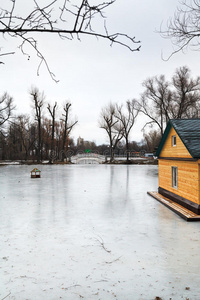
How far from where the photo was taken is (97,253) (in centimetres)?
601

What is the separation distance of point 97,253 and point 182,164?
636 centimetres

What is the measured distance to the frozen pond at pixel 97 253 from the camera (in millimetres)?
4487

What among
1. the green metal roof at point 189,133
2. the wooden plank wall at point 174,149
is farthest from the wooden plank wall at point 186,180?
the green metal roof at point 189,133

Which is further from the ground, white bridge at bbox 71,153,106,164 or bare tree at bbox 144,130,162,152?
bare tree at bbox 144,130,162,152

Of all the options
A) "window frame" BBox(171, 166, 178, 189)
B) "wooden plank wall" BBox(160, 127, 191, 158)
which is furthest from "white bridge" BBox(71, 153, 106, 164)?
"window frame" BBox(171, 166, 178, 189)

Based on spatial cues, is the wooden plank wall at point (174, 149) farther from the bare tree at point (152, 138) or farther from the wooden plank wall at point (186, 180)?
the bare tree at point (152, 138)

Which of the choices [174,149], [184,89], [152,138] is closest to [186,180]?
[174,149]

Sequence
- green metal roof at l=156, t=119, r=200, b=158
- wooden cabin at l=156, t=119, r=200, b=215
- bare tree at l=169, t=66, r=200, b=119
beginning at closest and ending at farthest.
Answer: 1. wooden cabin at l=156, t=119, r=200, b=215
2. green metal roof at l=156, t=119, r=200, b=158
3. bare tree at l=169, t=66, r=200, b=119

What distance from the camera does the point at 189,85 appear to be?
36688 millimetres

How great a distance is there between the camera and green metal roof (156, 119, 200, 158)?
959cm

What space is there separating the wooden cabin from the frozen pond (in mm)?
1248

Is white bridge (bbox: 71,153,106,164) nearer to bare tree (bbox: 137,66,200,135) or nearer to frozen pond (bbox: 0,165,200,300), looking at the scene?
bare tree (bbox: 137,66,200,135)

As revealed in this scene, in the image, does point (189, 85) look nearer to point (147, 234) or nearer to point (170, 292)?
point (147, 234)

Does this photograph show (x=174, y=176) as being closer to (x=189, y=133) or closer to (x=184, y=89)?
(x=189, y=133)
